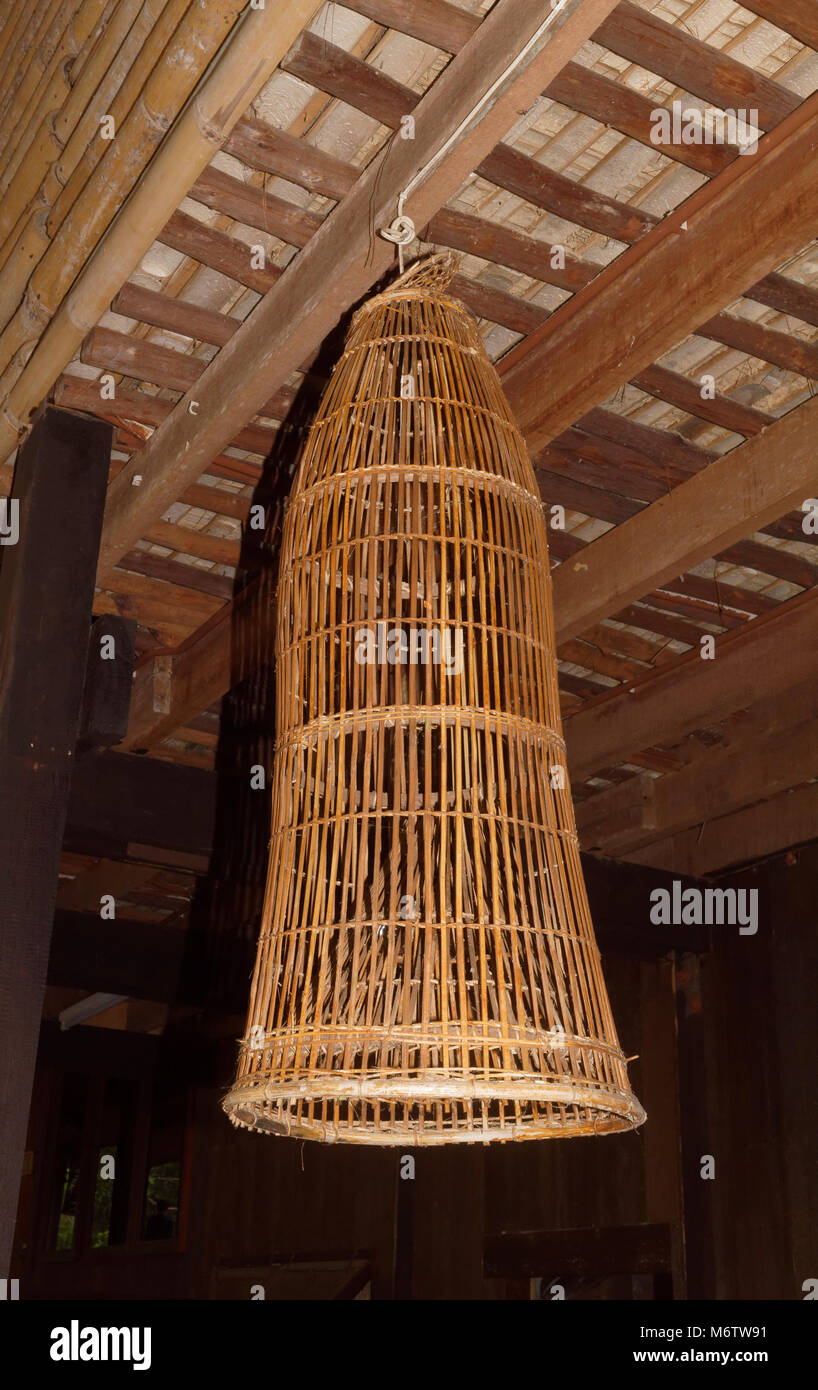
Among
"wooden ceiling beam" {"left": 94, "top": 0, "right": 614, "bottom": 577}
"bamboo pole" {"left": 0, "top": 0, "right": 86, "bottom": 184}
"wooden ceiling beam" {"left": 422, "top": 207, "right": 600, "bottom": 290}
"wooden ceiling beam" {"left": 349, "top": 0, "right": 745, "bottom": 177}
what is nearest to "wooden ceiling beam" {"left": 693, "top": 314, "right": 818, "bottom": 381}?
"wooden ceiling beam" {"left": 422, "top": 207, "right": 600, "bottom": 290}

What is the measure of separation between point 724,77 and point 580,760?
2528mm

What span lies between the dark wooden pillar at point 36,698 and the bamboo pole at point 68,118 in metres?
0.43

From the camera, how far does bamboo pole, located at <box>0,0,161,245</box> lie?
2254 mm

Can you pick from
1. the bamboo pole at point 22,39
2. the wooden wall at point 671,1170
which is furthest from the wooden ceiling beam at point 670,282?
the wooden wall at point 671,1170

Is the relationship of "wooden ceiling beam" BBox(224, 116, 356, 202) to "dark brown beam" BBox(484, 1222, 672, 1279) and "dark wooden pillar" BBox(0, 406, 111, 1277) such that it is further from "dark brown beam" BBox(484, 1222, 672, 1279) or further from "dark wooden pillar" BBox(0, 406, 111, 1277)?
"dark brown beam" BBox(484, 1222, 672, 1279)

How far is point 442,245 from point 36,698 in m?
1.11

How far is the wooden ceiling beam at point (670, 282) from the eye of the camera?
218 centimetres

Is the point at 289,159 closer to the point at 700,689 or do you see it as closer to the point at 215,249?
the point at 215,249

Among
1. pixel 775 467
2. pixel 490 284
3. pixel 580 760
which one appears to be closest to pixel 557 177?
pixel 490 284

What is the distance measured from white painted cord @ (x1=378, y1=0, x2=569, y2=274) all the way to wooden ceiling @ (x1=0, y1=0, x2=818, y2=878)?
1cm

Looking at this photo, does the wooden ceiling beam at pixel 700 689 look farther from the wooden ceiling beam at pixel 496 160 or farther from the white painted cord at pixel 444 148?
the white painted cord at pixel 444 148

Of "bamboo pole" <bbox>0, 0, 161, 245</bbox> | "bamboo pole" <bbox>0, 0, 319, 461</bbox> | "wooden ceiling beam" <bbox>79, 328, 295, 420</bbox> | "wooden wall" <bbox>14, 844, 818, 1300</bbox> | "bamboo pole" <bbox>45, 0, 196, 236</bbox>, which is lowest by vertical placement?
"wooden wall" <bbox>14, 844, 818, 1300</bbox>

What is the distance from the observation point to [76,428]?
8.87 feet

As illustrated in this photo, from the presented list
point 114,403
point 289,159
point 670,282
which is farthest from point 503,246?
point 114,403
